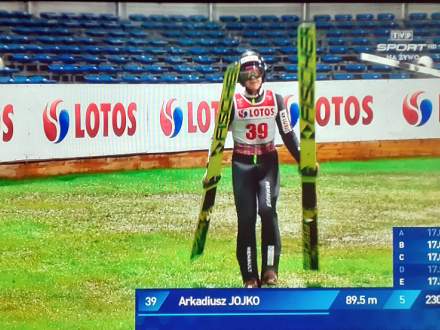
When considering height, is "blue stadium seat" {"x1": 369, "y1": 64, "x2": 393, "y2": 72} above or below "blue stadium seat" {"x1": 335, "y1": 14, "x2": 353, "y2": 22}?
below

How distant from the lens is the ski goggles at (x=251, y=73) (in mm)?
3078

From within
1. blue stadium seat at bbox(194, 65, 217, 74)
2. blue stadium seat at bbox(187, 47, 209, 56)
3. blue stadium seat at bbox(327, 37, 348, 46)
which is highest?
blue stadium seat at bbox(327, 37, 348, 46)

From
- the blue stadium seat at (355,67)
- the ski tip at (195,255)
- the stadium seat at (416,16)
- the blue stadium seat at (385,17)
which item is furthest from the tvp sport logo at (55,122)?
the stadium seat at (416,16)

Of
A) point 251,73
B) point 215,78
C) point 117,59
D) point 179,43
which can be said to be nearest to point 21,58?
point 117,59

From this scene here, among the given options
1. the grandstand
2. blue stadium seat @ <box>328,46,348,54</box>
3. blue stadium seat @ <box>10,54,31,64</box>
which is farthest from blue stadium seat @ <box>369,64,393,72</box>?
blue stadium seat @ <box>10,54,31,64</box>

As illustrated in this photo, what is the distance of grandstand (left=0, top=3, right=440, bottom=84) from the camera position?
3.06 meters

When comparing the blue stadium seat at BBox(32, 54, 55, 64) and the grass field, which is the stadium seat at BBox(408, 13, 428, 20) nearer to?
the grass field

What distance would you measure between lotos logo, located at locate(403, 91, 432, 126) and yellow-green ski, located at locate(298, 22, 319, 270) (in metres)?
0.37

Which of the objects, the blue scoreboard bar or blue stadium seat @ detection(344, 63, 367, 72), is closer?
the blue scoreboard bar

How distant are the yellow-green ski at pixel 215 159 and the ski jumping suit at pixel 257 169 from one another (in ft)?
0.12

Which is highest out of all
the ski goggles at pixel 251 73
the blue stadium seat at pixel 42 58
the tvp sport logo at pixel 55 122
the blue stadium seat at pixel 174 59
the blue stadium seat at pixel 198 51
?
the blue stadium seat at pixel 198 51

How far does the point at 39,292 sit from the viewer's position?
3047mm

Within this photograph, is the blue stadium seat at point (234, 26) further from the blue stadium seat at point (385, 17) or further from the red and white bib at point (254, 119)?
the blue stadium seat at point (385, 17)

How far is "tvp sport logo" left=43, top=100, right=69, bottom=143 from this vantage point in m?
3.10
